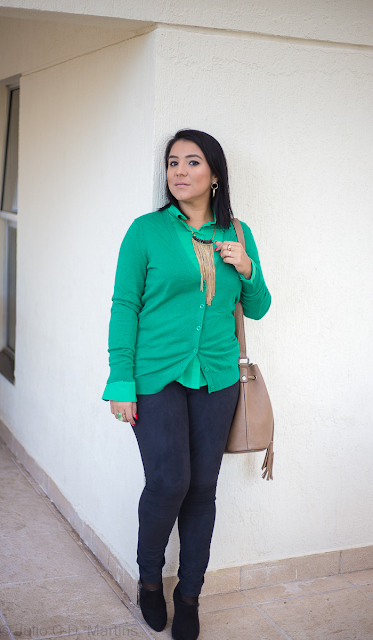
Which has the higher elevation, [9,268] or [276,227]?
[276,227]

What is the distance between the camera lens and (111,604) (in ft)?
8.77

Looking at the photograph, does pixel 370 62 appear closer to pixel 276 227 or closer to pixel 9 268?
pixel 276 227

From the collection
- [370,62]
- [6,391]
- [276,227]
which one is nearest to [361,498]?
[276,227]

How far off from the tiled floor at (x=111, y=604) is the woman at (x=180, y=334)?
0.25 meters

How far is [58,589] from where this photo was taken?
9.06 ft

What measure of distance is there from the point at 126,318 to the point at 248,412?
583 mm

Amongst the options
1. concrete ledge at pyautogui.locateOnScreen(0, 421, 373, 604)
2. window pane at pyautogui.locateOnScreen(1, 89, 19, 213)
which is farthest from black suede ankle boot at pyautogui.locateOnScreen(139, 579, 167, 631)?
window pane at pyautogui.locateOnScreen(1, 89, 19, 213)

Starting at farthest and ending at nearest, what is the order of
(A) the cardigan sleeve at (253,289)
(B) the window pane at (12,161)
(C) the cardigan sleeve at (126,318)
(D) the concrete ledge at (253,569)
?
(B) the window pane at (12,161)
(D) the concrete ledge at (253,569)
(A) the cardigan sleeve at (253,289)
(C) the cardigan sleeve at (126,318)

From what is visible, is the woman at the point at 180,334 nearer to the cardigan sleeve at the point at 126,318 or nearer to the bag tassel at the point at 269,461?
the cardigan sleeve at the point at 126,318

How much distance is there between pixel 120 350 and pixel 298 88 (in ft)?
4.14

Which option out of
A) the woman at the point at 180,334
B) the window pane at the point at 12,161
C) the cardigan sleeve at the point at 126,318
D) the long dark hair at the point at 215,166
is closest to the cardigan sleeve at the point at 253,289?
the woman at the point at 180,334

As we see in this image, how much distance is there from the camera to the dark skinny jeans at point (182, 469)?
2297 mm

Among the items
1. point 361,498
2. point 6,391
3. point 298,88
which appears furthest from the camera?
point 6,391

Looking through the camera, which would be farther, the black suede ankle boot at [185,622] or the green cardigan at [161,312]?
the black suede ankle boot at [185,622]
